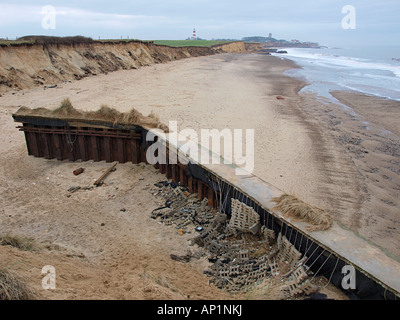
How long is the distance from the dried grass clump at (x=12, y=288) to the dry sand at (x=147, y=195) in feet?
1.46

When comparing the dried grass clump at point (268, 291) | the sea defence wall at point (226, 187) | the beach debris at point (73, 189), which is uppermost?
the sea defence wall at point (226, 187)

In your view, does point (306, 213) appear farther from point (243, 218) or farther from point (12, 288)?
point (12, 288)

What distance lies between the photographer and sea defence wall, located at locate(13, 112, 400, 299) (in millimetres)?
5195

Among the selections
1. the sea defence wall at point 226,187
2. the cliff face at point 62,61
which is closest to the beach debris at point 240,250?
the sea defence wall at point 226,187

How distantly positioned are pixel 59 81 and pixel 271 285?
33.5m

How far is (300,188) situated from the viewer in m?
11.4

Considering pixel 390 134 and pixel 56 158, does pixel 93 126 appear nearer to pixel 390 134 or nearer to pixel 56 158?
pixel 56 158

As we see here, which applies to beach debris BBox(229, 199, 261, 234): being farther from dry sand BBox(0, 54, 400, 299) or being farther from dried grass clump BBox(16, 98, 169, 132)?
dried grass clump BBox(16, 98, 169, 132)

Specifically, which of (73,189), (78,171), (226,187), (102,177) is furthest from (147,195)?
(78,171)

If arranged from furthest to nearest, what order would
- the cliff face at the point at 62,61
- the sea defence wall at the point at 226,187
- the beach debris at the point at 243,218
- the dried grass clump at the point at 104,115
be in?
the cliff face at the point at 62,61 → the dried grass clump at the point at 104,115 → the beach debris at the point at 243,218 → the sea defence wall at the point at 226,187

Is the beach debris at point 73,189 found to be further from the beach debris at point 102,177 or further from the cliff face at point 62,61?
the cliff face at point 62,61

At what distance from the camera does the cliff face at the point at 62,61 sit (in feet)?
95.5
